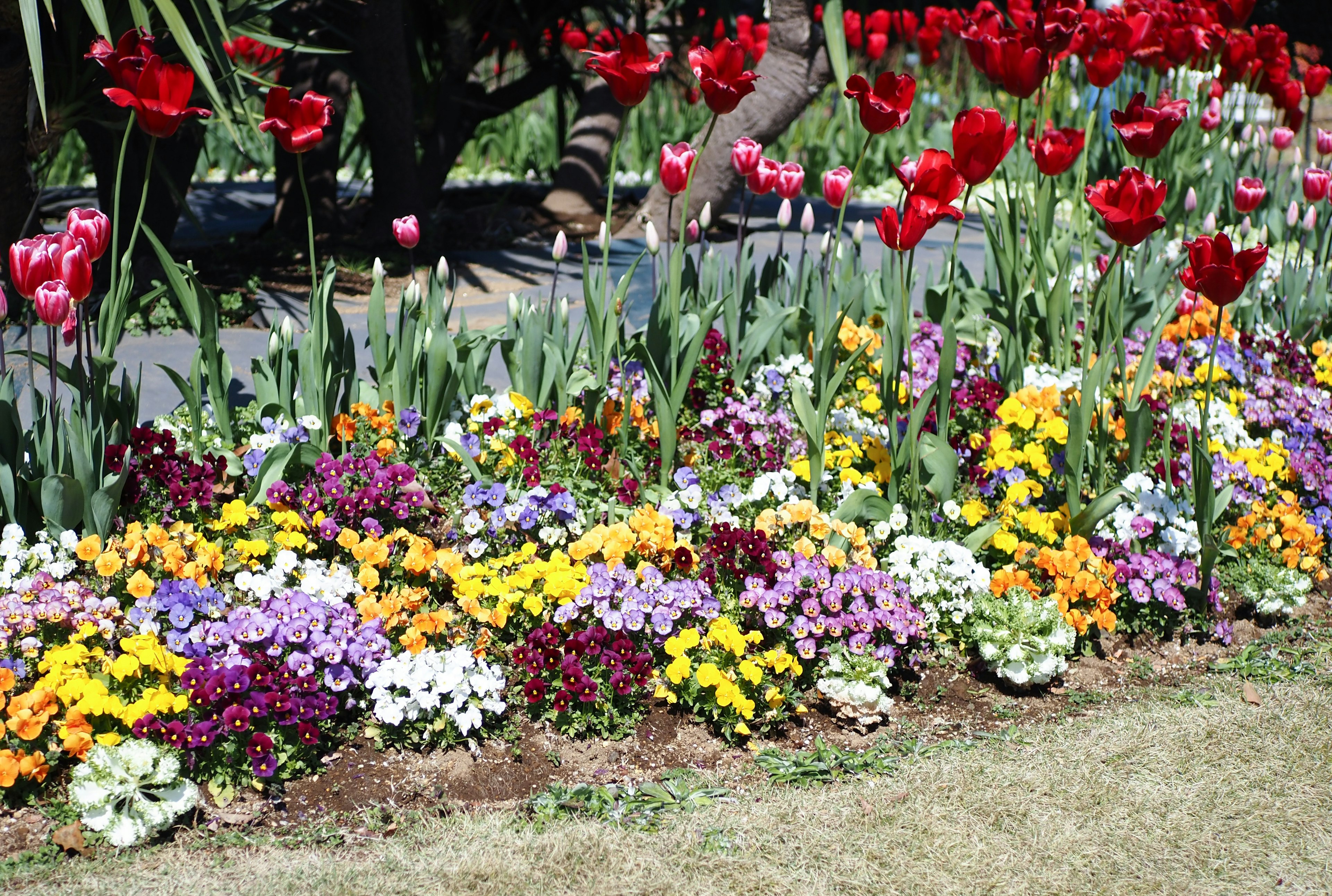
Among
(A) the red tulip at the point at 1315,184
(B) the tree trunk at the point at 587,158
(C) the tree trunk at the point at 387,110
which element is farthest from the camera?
(B) the tree trunk at the point at 587,158

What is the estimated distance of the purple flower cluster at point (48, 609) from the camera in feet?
8.06

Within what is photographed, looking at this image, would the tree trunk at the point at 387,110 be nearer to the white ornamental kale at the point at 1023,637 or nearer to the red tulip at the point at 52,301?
the red tulip at the point at 52,301

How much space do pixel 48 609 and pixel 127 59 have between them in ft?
4.01

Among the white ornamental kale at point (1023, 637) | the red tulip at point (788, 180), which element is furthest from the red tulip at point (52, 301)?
the white ornamental kale at point (1023, 637)

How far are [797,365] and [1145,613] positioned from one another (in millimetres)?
1314

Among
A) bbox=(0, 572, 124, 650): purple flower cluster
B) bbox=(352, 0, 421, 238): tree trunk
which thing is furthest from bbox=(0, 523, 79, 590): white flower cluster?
bbox=(352, 0, 421, 238): tree trunk

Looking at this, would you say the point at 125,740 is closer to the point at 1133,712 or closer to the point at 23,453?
the point at 23,453

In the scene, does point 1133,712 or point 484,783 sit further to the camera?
point 1133,712

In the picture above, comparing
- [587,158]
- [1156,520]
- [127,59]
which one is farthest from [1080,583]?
[587,158]

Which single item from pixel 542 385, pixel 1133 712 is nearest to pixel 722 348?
pixel 542 385

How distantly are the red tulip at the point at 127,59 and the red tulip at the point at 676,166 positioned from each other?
1257mm

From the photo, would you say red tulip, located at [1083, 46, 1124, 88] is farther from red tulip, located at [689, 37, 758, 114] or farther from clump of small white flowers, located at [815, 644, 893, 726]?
clump of small white flowers, located at [815, 644, 893, 726]

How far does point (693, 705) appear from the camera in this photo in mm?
2641

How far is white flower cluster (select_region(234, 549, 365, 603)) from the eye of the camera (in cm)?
264
